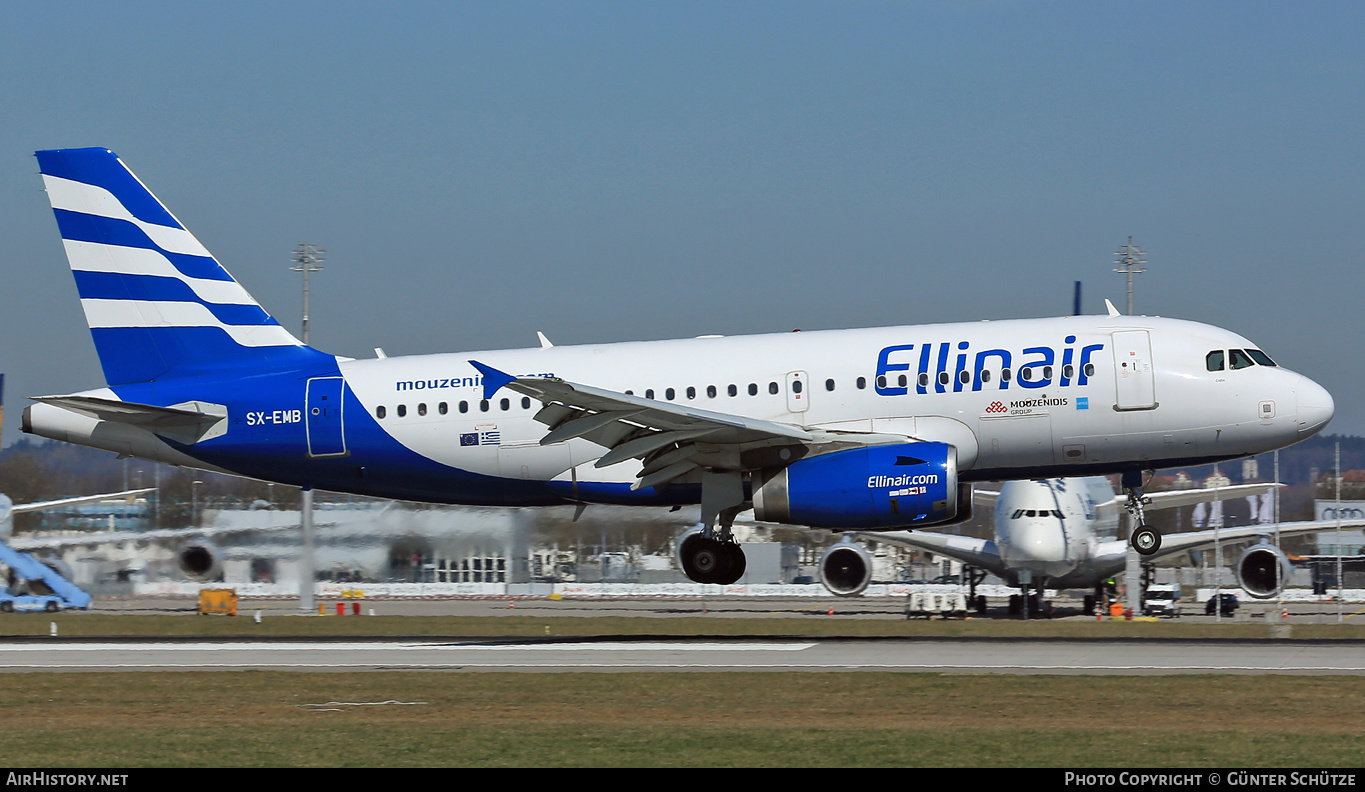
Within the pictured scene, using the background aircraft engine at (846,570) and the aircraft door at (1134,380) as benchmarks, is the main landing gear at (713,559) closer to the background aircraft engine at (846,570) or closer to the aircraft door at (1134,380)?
the aircraft door at (1134,380)

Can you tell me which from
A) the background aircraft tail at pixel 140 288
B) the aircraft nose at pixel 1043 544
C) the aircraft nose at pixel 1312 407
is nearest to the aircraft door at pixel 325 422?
the background aircraft tail at pixel 140 288

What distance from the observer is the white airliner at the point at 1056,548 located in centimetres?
4822

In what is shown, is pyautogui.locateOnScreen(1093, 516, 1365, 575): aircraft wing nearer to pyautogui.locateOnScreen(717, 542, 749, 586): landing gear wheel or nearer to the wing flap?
pyautogui.locateOnScreen(717, 542, 749, 586): landing gear wheel

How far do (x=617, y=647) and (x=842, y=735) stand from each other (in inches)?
497

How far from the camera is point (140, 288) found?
31078mm

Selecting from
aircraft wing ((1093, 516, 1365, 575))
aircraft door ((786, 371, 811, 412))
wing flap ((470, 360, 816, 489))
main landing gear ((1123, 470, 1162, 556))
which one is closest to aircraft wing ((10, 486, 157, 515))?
wing flap ((470, 360, 816, 489))

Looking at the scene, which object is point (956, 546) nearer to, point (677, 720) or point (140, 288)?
point (140, 288)

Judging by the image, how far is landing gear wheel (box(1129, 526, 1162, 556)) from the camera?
28078 mm

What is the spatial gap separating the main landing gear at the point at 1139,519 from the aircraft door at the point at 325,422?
15929 mm

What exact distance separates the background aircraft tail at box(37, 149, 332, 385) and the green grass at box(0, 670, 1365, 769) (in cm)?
890

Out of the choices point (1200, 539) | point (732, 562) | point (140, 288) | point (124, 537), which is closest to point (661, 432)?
point (732, 562)

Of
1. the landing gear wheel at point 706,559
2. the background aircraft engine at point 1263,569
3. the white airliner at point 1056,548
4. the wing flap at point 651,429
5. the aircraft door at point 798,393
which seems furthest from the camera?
the white airliner at point 1056,548

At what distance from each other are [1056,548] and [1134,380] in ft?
80.8
